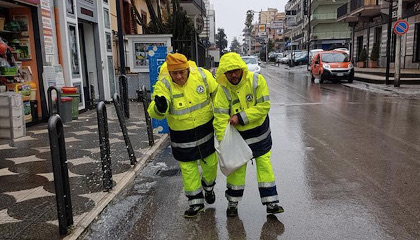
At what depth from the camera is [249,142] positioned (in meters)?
3.98

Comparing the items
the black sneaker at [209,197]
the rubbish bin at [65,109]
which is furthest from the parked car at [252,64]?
the black sneaker at [209,197]

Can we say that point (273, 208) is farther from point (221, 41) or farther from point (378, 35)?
point (221, 41)

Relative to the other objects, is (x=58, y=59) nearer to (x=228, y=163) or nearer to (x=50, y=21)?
(x=50, y=21)

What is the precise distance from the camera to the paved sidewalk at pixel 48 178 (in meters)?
3.82

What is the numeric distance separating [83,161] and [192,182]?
2.75m

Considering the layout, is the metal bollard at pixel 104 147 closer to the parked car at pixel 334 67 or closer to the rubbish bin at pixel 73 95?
the rubbish bin at pixel 73 95

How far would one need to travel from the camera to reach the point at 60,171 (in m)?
3.41

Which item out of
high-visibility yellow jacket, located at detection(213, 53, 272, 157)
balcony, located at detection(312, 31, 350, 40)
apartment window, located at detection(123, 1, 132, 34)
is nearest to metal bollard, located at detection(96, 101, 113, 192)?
high-visibility yellow jacket, located at detection(213, 53, 272, 157)

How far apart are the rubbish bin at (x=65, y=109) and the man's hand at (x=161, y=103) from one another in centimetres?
635

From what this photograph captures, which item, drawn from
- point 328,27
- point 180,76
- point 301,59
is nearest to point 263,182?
point 180,76

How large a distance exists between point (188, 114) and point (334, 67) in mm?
18934

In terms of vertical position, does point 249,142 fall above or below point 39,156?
above

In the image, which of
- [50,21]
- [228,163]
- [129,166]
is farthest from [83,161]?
[50,21]

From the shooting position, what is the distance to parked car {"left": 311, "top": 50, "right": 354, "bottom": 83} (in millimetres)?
21281
